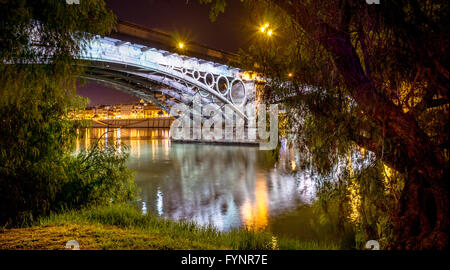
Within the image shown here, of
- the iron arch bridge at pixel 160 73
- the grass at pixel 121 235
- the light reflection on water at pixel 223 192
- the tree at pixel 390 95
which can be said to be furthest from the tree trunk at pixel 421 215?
the iron arch bridge at pixel 160 73

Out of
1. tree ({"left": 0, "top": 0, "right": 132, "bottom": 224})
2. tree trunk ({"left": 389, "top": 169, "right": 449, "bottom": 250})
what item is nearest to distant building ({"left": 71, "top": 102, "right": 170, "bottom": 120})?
tree ({"left": 0, "top": 0, "right": 132, "bottom": 224})

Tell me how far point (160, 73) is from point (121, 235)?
22.5m

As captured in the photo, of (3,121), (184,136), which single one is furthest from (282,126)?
(184,136)

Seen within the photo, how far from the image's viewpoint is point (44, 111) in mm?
6234

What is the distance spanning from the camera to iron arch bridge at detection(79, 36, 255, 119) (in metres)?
21.0

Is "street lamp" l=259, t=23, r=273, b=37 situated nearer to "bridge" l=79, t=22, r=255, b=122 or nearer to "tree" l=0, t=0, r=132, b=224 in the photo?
"tree" l=0, t=0, r=132, b=224

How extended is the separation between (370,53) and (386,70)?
31 centimetres

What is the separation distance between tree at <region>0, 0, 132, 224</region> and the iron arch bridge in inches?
422

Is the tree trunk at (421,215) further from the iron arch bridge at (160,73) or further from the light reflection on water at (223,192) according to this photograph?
the iron arch bridge at (160,73)

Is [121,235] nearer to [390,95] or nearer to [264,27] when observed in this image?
[264,27]

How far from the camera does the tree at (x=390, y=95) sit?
9.95 feet

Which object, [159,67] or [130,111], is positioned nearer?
[159,67]

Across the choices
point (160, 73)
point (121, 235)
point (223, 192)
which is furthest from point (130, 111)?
point (121, 235)
